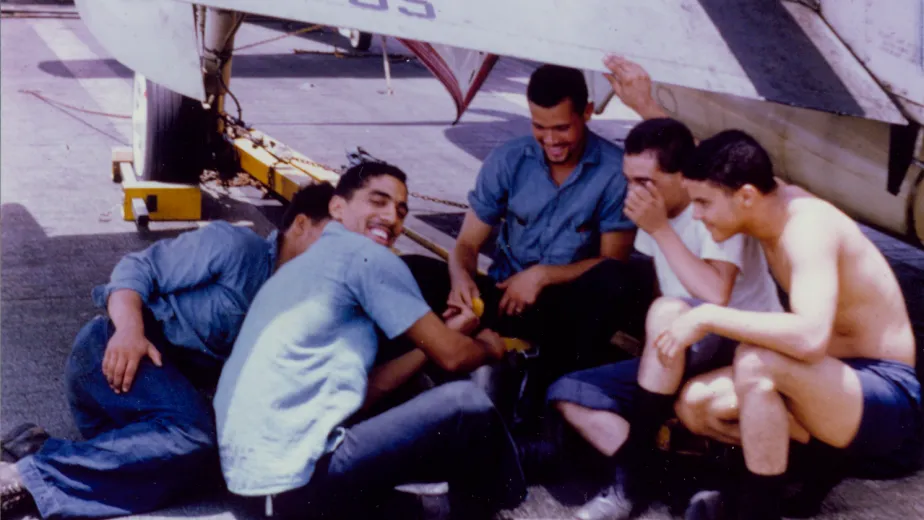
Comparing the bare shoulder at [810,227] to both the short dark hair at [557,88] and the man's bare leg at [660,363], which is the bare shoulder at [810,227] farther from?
the short dark hair at [557,88]

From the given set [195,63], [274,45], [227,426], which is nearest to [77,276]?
[195,63]

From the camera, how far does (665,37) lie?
11.6ft

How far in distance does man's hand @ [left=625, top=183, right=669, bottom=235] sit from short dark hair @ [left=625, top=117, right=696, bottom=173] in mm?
131

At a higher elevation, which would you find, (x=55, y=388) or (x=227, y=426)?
(x=227, y=426)

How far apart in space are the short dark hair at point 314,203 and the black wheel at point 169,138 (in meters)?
2.78

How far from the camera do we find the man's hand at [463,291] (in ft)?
11.8

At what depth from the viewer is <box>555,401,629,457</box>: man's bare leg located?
3.24 meters

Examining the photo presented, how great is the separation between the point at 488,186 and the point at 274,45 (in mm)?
9689

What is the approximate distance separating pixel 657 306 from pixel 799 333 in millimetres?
478

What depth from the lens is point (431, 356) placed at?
2.99 meters

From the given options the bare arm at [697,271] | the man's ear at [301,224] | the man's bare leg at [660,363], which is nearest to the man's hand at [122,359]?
the man's ear at [301,224]

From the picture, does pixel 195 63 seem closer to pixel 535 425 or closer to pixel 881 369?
pixel 535 425

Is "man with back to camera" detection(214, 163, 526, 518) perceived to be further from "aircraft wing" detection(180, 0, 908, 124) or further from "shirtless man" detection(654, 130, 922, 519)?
"aircraft wing" detection(180, 0, 908, 124)

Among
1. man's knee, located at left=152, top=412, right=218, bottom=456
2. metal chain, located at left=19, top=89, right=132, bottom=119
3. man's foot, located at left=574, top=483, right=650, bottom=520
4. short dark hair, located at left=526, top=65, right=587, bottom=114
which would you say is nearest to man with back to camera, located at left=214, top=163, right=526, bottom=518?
man's knee, located at left=152, top=412, right=218, bottom=456
